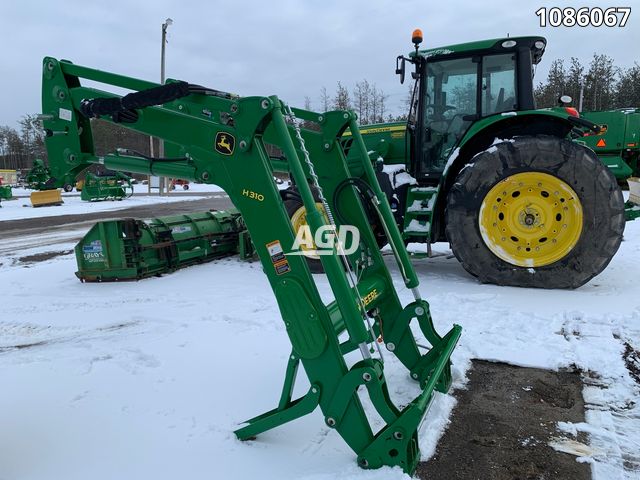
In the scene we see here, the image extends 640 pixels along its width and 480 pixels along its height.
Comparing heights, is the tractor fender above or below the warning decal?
above

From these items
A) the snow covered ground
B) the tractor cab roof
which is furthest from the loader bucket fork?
the tractor cab roof

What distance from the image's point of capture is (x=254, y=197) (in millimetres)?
2455

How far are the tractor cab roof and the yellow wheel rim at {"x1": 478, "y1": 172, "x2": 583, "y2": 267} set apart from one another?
5.55 ft

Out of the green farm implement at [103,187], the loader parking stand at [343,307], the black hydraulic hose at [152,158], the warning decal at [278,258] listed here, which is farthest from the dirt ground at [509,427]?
the green farm implement at [103,187]

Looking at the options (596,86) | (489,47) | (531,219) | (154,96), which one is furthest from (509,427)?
(596,86)

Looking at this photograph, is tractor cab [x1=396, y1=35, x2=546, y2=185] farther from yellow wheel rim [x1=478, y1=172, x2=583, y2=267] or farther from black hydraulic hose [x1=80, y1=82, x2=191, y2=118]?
black hydraulic hose [x1=80, y1=82, x2=191, y2=118]

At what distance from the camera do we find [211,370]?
3439 millimetres

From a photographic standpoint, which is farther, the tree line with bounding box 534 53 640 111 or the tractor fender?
the tree line with bounding box 534 53 640 111

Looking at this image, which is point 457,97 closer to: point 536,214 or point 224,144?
point 536,214

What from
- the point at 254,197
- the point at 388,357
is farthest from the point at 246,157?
the point at 388,357

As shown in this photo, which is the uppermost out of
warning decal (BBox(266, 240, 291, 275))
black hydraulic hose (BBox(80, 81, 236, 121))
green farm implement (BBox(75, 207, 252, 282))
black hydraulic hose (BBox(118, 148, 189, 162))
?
black hydraulic hose (BBox(80, 81, 236, 121))

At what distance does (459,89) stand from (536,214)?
1913 millimetres

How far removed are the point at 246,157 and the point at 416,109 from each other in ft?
13.8

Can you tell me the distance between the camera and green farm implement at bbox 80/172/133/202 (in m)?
22.4
